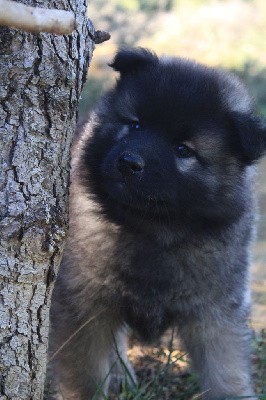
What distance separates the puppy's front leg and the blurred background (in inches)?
241

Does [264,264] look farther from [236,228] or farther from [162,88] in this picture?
[162,88]

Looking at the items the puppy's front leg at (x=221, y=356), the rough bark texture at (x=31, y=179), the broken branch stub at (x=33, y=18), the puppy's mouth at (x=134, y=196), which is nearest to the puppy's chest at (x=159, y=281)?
the puppy's front leg at (x=221, y=356)

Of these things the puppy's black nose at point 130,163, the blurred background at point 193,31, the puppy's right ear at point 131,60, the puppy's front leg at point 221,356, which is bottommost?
the puppy's front leg at point 221,356

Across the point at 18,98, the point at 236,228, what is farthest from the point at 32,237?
the point at 236,228

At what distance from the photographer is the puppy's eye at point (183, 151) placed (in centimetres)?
319

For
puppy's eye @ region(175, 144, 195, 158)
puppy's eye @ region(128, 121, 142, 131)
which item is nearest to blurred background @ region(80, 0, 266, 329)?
puppy's eye @ region(128, 121, 142, 131)

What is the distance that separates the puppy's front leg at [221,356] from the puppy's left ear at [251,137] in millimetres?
802

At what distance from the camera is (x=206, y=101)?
3279 mm

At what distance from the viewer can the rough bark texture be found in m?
2.57

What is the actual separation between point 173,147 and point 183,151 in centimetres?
5

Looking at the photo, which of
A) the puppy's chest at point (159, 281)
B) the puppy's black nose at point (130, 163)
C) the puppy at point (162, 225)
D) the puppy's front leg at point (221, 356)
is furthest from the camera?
the puppy's front leg at point (221, 356)

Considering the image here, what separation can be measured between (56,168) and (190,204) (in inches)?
27.6

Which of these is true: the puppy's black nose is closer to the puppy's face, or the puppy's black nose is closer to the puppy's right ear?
the puppy's face

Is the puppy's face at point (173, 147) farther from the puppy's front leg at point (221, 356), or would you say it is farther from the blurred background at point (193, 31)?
the blurred background at point (193, 31)
